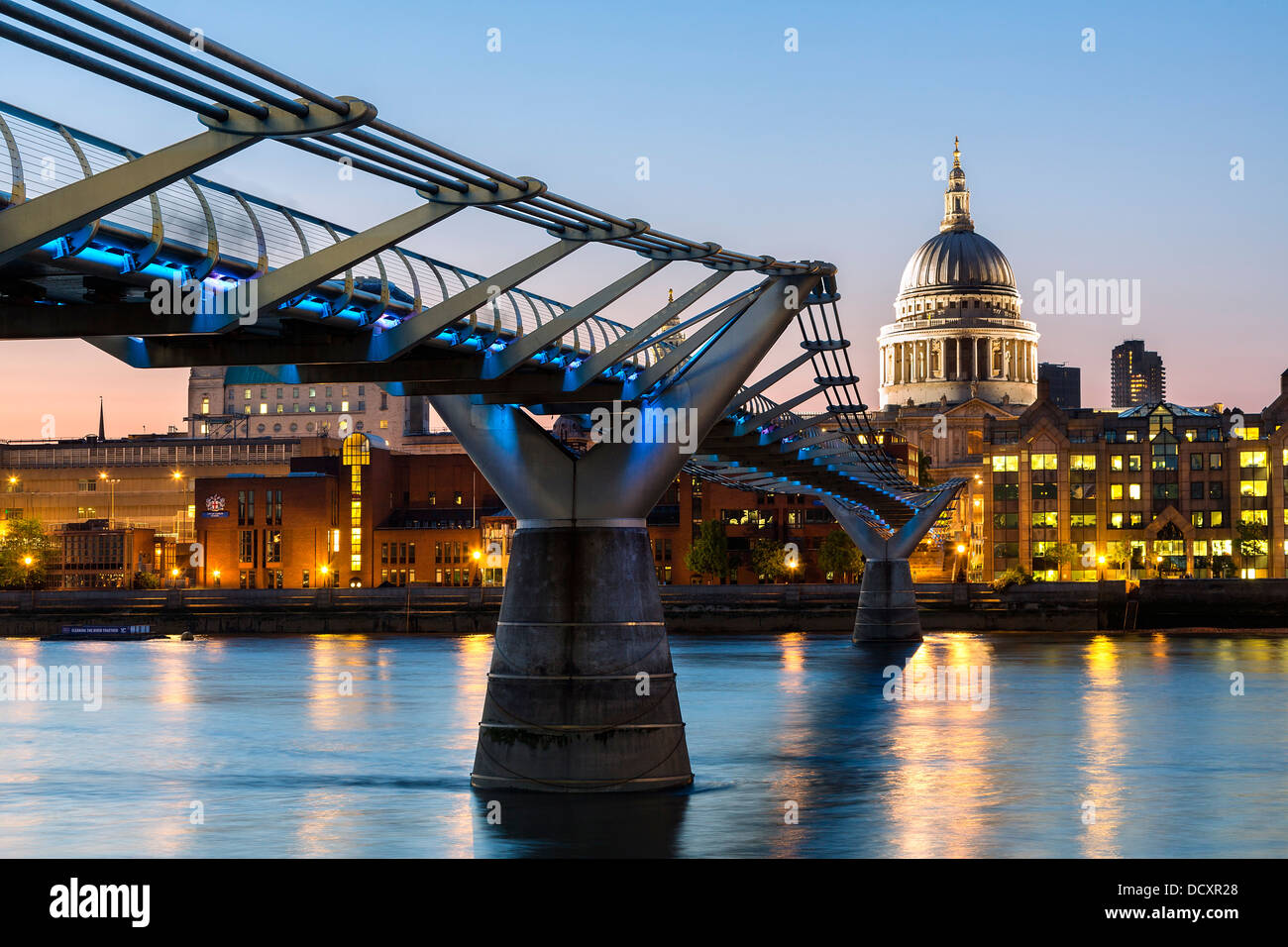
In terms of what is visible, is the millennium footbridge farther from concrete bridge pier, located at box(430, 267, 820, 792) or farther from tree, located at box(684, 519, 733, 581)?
tree, located at box(684, 519, 733, 581)

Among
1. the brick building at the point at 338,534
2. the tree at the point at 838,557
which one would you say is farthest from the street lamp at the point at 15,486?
the tree at the point at 838,557

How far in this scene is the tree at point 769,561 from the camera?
13988 cm

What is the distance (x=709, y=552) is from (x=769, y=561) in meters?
5.05

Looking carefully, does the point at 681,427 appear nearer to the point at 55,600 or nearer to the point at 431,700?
the point at 431,700

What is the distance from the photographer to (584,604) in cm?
3194

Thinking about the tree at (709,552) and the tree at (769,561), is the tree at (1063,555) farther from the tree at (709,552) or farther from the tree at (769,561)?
the tree at (709,552)

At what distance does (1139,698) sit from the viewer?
64688 mm

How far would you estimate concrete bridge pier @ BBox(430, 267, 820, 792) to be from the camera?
31703mm

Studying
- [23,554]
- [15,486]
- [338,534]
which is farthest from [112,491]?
[338,534]

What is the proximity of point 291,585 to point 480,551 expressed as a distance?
16510 mm

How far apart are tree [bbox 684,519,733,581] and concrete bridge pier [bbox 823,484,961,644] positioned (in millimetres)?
37587

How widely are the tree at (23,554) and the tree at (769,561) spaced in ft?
193
